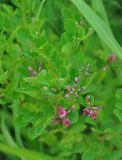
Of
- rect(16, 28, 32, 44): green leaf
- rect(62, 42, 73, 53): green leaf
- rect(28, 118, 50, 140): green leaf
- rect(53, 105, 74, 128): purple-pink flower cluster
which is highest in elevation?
rect(16, 28, 32, 44): green leaf

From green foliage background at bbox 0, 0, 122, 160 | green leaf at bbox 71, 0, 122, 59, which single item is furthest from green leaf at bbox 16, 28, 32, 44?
green leaf at bbox 71, 0, 122, 59

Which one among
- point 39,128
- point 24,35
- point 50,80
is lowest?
point 39,128

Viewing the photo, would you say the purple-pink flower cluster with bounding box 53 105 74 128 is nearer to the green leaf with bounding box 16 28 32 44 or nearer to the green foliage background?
the green foliage background

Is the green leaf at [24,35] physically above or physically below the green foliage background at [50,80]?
above

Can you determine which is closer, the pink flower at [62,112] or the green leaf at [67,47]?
the green leaf at [67,47]

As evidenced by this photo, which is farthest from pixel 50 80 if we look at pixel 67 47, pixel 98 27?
pixel 98 27

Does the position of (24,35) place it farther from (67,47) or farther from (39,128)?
(39,128)

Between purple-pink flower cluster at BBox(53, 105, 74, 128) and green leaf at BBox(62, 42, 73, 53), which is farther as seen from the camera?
purple-pink flower cluster at BBox(53, 105, 74, 128)

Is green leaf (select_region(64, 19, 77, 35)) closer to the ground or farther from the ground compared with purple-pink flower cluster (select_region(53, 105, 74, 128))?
farther from the ground

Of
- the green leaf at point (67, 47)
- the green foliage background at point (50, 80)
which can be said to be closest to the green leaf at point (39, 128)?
the green foliage background at point (50, 80)

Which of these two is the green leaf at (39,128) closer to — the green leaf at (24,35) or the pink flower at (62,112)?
the pink flower at (62,112)

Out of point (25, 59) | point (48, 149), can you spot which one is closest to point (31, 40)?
point (25, 59)

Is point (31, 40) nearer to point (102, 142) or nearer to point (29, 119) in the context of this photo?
point (29, 119)
